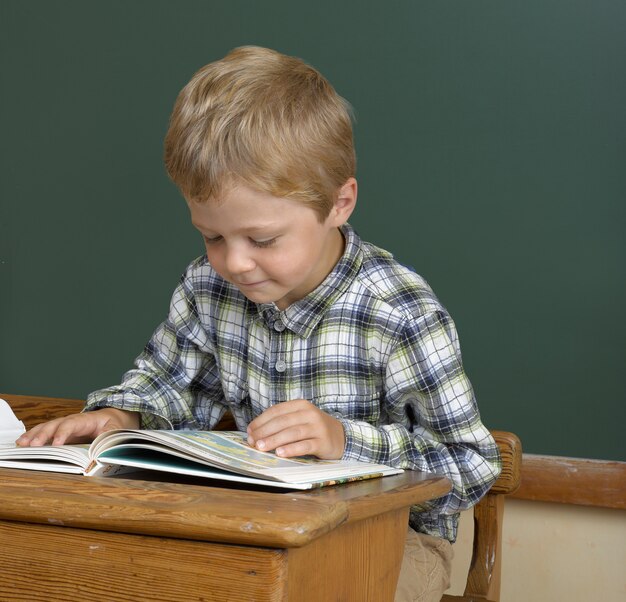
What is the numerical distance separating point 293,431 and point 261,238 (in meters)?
0.28

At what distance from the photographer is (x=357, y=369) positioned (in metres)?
1.39

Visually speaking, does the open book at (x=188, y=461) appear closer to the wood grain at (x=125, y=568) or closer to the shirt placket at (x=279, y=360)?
the wood grain at (x=125, y=568)

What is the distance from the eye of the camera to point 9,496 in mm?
797

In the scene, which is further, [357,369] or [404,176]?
[404,176]

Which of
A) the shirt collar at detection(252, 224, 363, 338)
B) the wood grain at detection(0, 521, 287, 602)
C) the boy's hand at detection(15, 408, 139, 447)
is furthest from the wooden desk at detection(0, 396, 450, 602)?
the shirt collar at detection(252, 224, 363, 338)

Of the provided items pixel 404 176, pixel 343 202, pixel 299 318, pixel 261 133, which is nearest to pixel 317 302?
pixel 299 318

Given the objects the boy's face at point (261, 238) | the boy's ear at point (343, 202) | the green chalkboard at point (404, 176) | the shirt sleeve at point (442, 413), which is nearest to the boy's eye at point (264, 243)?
the boy's face at point (261, 238)

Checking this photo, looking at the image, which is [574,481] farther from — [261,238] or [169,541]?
[169,541]

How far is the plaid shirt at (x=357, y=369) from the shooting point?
4.40 ft

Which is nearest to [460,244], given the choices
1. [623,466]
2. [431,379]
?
[623,466]

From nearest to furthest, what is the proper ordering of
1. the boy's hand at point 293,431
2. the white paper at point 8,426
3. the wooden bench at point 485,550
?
the boy's hand at point 293,431
the white paper at point 8,426
the wooden bench at point 485,550

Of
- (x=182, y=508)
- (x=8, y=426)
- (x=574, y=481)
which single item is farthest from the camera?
(x=574, y=481)

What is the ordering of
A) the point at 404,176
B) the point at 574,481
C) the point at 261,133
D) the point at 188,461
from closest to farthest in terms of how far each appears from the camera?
the point at 188,461, the point at 261,133, the point at 574,481, the point at 404,176

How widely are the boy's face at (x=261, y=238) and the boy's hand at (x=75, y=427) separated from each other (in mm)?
261
